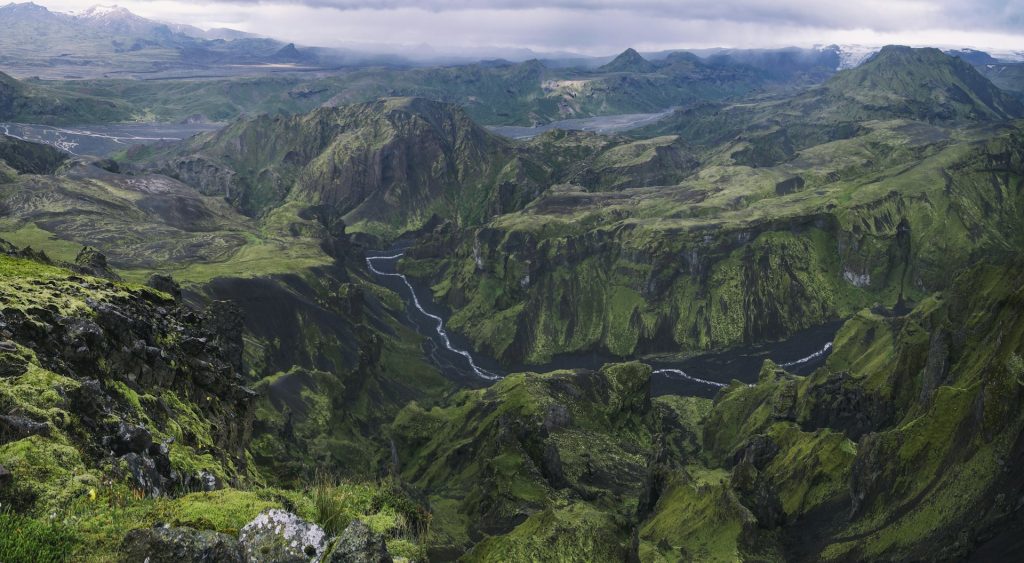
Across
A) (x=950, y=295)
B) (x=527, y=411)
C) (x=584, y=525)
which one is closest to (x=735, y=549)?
(x=584, y=525)

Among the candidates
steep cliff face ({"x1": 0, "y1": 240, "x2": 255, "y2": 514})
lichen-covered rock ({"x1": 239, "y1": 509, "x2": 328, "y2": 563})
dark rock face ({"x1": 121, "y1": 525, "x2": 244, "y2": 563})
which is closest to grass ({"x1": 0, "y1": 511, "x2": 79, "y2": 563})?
steep cliff face ({"x1": 0, "y1": 240, "x2": 255, "y2": 514})

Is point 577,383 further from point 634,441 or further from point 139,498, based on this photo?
point 139,498

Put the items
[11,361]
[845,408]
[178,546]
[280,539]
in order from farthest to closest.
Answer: [845,408]
[11,361]
[280,539]
[178,546]

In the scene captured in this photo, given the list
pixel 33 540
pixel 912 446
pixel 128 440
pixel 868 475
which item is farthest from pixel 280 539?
pixel 868 475

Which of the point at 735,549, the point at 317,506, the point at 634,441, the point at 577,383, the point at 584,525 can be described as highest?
the point at 317,506

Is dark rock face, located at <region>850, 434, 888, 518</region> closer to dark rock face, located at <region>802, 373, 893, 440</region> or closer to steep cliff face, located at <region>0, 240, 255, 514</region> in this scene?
dark rock face, located at <region>802, 373, 893, 440</region>

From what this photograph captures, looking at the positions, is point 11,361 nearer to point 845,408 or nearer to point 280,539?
A: point 280,539
